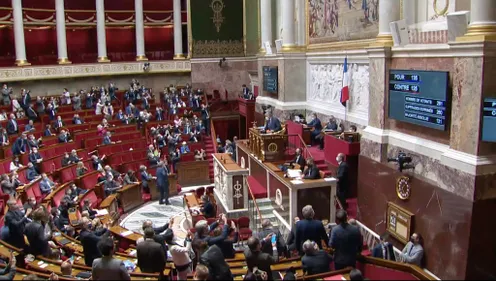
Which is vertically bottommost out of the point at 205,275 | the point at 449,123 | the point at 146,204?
the point at 146,204

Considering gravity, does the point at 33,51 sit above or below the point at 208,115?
above

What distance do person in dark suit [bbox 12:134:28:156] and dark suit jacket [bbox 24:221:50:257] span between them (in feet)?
26.7

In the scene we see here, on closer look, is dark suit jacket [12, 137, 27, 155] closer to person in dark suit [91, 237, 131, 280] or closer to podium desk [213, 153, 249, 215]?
podium desk [213, 153, 249, 215]

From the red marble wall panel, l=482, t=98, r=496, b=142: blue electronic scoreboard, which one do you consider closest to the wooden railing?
the red marble wall panel

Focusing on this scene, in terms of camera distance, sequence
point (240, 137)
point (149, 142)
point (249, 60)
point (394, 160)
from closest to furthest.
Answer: point (394, 160), point (149, 142), point (240, 137), point (249, 60)

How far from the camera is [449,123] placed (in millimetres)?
8625

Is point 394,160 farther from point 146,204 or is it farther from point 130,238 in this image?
point 146,204

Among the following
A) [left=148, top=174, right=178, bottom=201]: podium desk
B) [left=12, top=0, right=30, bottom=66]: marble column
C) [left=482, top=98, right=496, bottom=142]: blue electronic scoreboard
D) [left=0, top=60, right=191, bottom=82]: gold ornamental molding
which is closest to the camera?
[left=482, top=98, right=496, bottom=142]: blue electronic scoreboard

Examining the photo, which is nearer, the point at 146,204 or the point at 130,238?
the point at 130,238

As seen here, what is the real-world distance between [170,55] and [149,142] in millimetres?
11068

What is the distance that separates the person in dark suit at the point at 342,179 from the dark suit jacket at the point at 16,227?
6723 millimetres

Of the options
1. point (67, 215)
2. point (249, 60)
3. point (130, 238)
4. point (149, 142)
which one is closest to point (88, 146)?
point (149, 142)

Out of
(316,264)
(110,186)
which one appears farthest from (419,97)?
(110,186)

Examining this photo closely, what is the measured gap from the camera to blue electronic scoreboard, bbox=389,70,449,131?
8.63 metres
